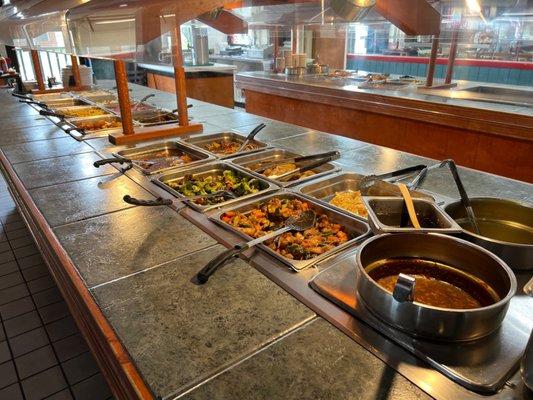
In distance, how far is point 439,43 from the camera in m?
3.84

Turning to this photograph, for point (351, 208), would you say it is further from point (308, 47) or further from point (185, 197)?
point (308, 47)

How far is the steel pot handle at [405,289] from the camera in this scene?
76 centimetres

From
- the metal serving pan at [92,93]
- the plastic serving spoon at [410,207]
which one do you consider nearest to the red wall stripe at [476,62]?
the plastic serving spoon at [410,207]

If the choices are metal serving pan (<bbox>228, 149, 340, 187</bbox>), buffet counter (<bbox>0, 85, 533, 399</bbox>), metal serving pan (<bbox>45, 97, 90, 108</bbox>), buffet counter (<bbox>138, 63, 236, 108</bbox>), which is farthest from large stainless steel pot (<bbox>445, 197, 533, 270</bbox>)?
buffet counter (<bbox>138, 63, 236, 108</bbox>)

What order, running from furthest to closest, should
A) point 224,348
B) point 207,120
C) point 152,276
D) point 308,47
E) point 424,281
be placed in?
point 308,47 < point 207,120 < point 152,276 < point 424,281 < point 224,348

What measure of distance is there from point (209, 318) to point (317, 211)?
758 millimetres

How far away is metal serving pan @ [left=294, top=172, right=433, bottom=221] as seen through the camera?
5.30 feet

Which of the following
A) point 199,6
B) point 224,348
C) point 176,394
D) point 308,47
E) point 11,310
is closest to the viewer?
point 176,394

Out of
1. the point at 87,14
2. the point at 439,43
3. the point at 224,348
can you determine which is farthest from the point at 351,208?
the point at 439,43

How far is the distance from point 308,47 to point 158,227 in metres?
6.66

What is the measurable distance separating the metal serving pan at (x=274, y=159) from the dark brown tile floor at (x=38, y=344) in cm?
135

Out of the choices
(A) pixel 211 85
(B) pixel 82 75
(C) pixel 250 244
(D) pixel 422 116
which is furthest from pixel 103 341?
(A) pixel 211 85

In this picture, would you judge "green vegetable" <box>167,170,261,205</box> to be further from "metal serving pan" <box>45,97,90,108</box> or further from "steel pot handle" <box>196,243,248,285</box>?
"metal serving pan" <box>45,97,90,108</box>

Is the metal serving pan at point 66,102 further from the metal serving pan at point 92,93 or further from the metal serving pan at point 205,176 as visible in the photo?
the metal serving pan at point 205,176
